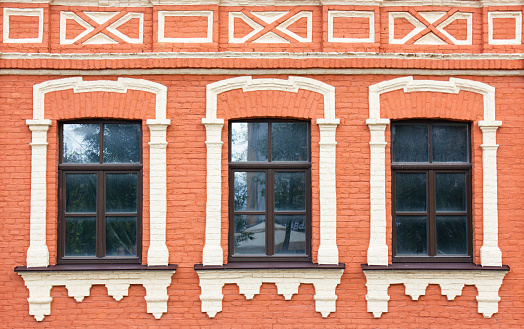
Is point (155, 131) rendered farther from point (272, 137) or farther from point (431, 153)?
point (431, 153)

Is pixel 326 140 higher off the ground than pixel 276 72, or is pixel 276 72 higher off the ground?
pixel 276 72

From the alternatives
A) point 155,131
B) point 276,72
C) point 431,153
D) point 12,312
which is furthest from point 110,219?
point 431,153

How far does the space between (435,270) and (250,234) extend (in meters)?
2.39

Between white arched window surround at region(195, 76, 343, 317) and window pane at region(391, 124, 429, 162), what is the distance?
859 mm

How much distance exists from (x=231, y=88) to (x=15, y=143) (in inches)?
112

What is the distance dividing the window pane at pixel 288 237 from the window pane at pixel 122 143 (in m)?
2.08

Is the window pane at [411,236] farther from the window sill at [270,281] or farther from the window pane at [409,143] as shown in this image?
the window sill at [270,281]

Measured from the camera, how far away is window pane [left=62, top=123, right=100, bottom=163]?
217 inches

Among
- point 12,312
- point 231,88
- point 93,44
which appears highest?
point 93,44

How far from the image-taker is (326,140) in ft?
17.7

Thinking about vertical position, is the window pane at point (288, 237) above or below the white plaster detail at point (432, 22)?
below

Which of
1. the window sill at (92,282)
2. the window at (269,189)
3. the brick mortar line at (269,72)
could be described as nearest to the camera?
the window sill at (92,282)

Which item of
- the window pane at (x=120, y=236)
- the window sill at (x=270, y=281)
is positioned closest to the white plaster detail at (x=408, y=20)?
the window sill at (x=270, y=281)

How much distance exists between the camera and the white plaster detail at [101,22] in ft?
17.9
